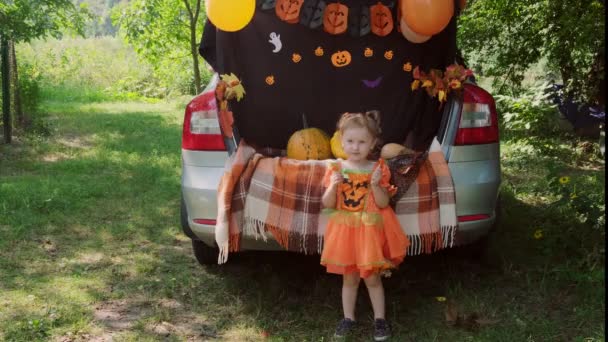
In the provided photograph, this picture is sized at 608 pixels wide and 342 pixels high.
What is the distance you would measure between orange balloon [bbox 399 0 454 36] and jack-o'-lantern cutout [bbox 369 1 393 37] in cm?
33

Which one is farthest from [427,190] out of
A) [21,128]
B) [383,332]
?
[21,128]

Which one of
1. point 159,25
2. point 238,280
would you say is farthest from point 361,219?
point 159,25

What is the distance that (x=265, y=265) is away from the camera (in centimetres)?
459

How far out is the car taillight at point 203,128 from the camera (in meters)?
3.72

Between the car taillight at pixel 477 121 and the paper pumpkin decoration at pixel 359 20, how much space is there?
0.99m

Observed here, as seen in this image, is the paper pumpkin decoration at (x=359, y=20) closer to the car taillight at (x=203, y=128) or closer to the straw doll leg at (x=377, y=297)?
the car taillight at (x=203, y=128)

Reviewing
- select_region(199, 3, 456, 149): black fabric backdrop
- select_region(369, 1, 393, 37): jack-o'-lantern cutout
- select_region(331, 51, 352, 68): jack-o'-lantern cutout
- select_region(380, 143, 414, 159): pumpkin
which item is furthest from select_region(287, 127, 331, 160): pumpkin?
select_region(369, 1, 393, 37): jack-o'-lantern cutout

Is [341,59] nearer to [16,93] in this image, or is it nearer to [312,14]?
[312,14]

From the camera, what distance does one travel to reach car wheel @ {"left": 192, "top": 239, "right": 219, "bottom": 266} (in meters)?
4.42

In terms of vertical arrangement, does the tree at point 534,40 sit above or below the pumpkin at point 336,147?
above

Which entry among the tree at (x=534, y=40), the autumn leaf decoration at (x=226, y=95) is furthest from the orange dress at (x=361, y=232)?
the tree at (x=534, y=40)

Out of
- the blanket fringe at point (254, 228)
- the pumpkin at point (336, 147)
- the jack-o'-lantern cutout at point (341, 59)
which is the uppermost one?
the jack-o'-lantern cutout at point (341, 59)

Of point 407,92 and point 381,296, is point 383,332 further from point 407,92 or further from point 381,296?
point 407,92

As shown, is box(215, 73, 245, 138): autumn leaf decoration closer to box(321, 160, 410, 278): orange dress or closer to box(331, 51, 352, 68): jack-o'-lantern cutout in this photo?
box(321, 160, 410, 278): orange dress
